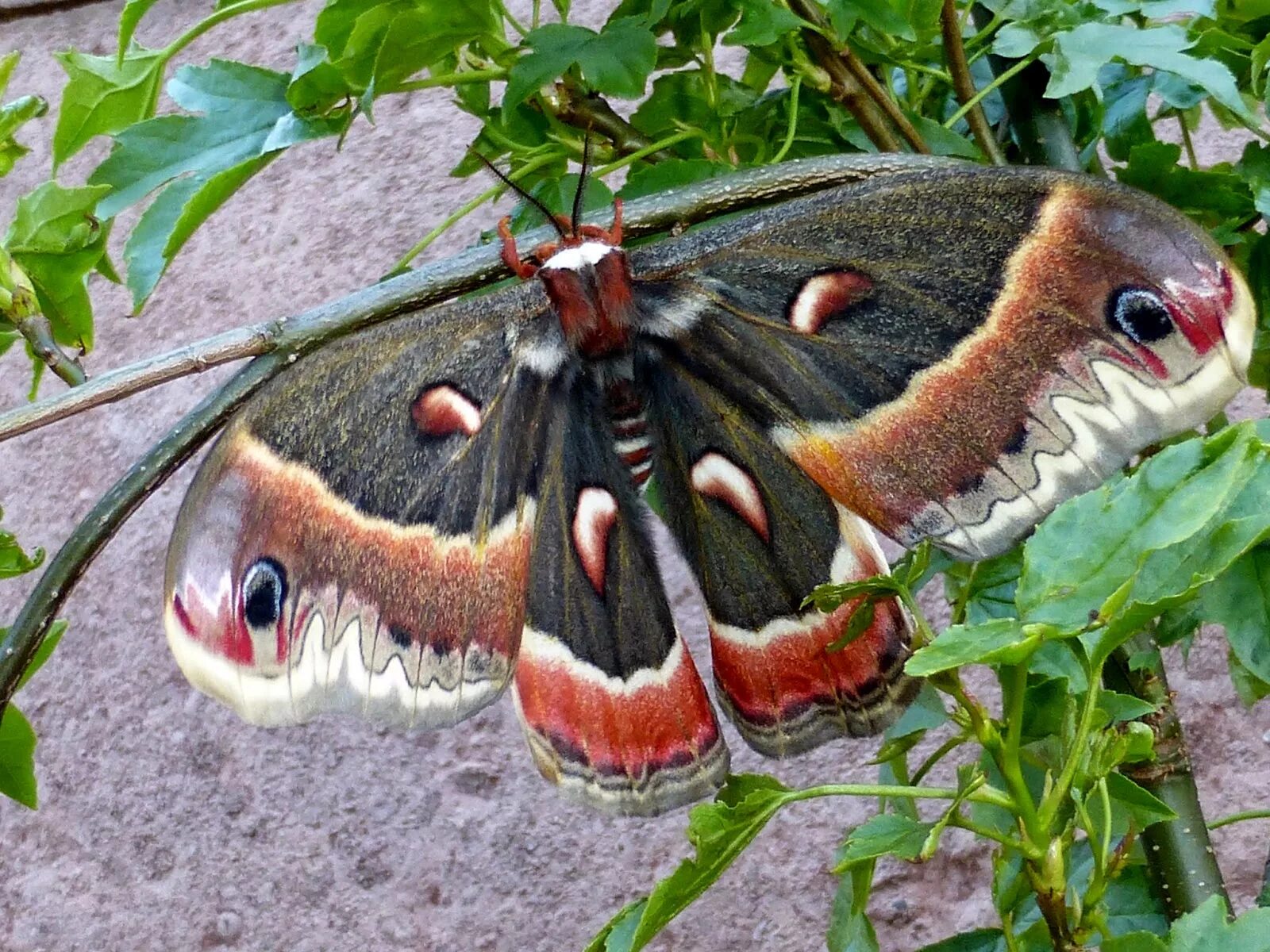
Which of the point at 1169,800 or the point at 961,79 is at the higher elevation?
the point at 961,79

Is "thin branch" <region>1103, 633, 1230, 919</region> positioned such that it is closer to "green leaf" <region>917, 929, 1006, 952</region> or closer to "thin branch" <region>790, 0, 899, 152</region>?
"green leaf" <region>917, 929, 1006, 952</region>

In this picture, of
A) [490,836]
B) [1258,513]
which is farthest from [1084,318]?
[490,836]

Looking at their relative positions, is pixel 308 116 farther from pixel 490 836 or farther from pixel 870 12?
pixel 490 836

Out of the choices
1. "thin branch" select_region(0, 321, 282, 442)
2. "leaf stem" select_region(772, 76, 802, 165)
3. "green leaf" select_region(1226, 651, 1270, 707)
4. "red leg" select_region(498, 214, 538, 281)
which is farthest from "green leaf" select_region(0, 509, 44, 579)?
"green leaf" select_region(1226, 651, 1270, 707)

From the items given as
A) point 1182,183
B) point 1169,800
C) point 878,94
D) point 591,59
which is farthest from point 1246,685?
point 591,59

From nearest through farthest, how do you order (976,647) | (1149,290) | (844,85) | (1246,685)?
(976,647), (1149,290), (844,85), (1246,685)

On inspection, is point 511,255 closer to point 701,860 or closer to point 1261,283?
point 701,860

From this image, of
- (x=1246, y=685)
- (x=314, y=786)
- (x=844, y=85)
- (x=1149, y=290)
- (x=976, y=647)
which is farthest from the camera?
(x=314, y=786)
